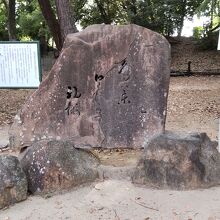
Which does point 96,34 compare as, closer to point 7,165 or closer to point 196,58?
point 7,165

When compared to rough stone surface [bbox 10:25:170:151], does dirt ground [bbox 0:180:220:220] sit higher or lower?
lower

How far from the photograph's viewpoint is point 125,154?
5.70m

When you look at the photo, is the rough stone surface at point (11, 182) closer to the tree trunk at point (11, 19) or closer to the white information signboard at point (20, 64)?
the white information signboard at point (20, 64)

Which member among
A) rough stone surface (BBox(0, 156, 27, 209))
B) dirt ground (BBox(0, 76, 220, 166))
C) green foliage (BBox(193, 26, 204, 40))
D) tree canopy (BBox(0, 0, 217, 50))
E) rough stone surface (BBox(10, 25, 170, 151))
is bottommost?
dirt ground (BBox(0, 76, 220, 166))

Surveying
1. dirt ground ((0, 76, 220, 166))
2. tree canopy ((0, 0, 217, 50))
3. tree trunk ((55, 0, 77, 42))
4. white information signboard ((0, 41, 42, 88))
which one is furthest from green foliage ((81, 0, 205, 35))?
white information signboard ((0, 41, 42, 88))

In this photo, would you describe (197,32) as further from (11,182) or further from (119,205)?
(11,182)

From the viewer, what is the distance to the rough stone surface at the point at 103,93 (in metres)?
5.23

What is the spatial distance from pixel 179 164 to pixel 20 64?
Answer: 4492mm

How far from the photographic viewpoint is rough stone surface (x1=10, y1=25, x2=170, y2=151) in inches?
206

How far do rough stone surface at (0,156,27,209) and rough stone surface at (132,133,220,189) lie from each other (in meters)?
1.20

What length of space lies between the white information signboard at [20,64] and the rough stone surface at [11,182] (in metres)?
3.65

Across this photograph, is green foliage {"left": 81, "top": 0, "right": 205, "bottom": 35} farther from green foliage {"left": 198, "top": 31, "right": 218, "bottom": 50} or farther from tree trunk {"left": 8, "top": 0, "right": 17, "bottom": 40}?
tree trunk {"left": 8, "top": 0, "right": 17, "bottom": 40}

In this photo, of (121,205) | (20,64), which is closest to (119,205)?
(121,205)

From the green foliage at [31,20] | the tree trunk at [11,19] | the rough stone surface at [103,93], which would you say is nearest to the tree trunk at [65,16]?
the rough stone surface at [103,93]
